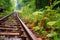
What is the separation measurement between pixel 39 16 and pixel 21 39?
9.24 ft

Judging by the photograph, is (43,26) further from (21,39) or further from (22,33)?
(21,39)

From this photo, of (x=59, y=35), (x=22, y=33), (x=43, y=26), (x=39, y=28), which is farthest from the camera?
(x=43, y=26)

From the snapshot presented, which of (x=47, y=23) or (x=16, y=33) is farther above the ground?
(x=47, y=23)

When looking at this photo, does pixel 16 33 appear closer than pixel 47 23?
No

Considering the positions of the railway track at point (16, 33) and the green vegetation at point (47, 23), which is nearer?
the railway track at point (16, 33)

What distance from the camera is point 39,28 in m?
5.09

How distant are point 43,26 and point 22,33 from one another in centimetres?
138

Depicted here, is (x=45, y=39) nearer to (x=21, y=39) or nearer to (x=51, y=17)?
(x=21, y=39)

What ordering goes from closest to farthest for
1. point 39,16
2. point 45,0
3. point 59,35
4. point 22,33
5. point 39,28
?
point 59,35
point 22,33
point 39,28
point 39,16
point 45,0

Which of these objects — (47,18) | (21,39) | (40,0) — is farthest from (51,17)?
(40,0)

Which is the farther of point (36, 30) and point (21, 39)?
point (36, 30)

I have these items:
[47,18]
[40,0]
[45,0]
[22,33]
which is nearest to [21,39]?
[22,33]

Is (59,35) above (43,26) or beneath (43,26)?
above

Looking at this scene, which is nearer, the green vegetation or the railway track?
the railway track
